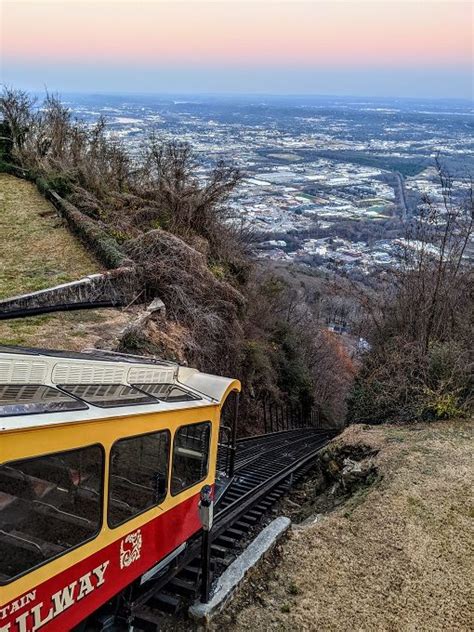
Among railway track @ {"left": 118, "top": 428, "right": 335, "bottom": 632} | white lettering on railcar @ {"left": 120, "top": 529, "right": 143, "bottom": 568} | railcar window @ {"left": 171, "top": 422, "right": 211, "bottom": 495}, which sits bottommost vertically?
railway track @ {"left": 118, "top": 428, "right": 335, "bottom": 632}

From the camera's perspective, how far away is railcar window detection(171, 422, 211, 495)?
5.81 m

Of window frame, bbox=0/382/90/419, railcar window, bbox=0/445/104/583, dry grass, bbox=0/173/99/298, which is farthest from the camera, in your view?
dry grass, bbox=0/173/99/298

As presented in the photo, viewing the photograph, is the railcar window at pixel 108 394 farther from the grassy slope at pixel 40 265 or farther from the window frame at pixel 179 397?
the grassy slope at pixel 40 265

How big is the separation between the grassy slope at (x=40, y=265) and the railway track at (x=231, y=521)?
16.3ft

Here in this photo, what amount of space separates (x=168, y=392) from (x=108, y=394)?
1098 mm

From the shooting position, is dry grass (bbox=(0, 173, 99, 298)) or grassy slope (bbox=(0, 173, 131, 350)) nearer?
grassy slope (bbox=(0, 173, 131, 350))

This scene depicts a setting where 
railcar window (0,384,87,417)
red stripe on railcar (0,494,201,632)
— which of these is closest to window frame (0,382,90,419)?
railcar window (0,384,87,417)

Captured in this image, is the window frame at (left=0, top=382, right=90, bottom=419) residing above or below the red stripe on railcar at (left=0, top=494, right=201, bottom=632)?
above

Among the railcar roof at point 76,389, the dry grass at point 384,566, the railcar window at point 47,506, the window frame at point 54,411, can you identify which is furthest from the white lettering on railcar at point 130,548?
the dry grass at point 384,566

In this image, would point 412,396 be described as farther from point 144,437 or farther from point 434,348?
point 144,437

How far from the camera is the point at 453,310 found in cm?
1727

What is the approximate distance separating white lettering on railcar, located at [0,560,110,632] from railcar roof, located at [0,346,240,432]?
4.21 ft

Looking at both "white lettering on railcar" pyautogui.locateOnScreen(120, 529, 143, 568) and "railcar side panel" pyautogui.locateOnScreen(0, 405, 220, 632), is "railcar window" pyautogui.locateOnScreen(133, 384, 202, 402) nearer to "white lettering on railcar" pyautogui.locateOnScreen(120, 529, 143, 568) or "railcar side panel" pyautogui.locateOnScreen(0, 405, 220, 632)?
"railcar side panel" pyautogui.locateOnScreen(0, 405, 220, 632)

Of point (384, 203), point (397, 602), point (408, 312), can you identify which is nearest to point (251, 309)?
point (408, 312)
